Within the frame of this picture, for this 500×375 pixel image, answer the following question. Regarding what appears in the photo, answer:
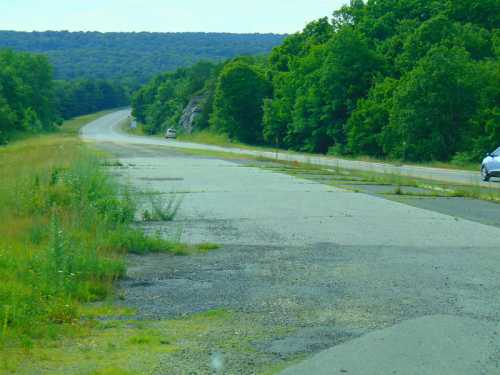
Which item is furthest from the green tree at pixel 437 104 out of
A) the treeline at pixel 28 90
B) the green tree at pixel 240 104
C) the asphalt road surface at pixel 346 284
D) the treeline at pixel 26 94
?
the treeline at pixel 28 90

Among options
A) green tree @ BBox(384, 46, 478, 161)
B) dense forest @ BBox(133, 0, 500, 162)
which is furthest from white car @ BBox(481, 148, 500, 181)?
green tree @ BBox(384, 46, 478, 161)

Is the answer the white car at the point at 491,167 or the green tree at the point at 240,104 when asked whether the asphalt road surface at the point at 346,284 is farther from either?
the green tree at the point at 240,104

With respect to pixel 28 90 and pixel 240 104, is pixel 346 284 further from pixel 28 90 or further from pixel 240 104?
pixel 28 90

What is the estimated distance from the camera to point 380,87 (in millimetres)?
70688

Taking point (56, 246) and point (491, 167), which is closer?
point (56, 246)

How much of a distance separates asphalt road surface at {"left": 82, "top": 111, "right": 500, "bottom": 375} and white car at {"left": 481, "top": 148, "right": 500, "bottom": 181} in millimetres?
14797

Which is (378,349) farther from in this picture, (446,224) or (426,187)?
(426,187)

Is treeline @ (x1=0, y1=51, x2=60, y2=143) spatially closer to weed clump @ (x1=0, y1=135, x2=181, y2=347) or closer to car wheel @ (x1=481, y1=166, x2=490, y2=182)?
car wheel @ (x1=481, y1=166, x2=490, y2=182)

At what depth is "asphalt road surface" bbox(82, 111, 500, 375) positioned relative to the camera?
260 inches

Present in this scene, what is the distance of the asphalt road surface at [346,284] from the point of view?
6613 millimetres

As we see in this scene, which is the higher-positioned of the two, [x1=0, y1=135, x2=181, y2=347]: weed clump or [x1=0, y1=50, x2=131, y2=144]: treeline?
[x1=0, y1=135, x2=181, y2=347]: weed clump

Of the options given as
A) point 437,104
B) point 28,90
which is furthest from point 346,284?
point 28,90

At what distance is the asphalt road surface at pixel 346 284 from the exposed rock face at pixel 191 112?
349 feet

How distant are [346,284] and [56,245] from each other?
3.34 metres
